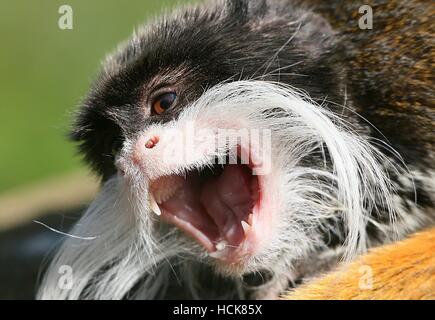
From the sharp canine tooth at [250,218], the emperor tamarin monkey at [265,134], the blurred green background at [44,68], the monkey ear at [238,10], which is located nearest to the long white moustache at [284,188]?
the emperor tamarin monkey at [265,134]

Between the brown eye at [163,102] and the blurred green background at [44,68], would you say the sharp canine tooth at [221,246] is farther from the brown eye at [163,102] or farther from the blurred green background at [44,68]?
the blurred green background at [44,68]

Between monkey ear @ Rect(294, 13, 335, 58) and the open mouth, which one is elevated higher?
monkey ear @ Rect(294, 13, 335, 58)

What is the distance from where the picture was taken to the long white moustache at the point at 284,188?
278 cm

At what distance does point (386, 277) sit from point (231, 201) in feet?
1.84

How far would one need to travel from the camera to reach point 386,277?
Answer: 269cm

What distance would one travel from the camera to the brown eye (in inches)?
110

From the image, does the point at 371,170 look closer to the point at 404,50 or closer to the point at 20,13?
the point at 404,50

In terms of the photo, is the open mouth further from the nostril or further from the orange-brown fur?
the orange-brown fur

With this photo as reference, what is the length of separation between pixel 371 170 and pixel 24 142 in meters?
3.91

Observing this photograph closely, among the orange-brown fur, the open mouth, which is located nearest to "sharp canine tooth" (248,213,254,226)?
the open mouth

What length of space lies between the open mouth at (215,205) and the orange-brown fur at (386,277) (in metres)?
0.27

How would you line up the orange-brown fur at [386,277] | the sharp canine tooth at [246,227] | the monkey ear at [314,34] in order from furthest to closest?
the monkey ear at [314,34], the sharp canine tooth at [246,227], the orange-brown fur at [386,277]

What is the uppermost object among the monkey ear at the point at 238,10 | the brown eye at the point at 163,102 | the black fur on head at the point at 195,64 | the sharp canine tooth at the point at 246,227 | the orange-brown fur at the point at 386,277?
the monkey ear at the point at 238,10

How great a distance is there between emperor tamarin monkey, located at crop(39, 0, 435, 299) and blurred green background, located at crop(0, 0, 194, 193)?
317cm
